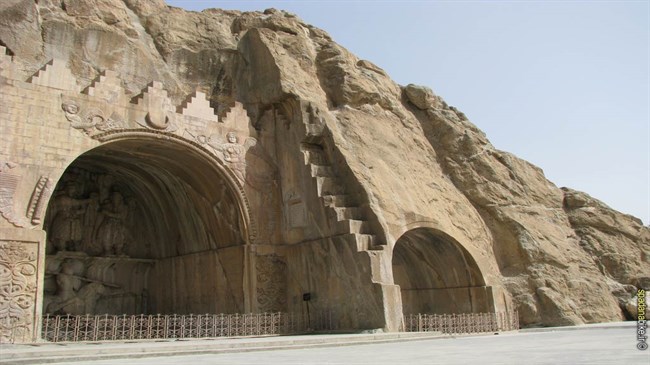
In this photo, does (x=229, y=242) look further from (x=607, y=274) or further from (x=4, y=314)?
(x=607, y=274)

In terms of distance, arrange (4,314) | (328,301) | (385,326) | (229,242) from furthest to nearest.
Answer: (229,242)
(328,301)
(385,326)
(4,314)

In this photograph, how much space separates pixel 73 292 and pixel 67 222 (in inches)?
95.4

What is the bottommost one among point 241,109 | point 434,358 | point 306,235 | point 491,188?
point 434,358

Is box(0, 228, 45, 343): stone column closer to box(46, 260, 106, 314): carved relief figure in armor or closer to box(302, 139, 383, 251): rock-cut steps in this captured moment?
box(46, 260, 106, 314): carved relief figure in armor

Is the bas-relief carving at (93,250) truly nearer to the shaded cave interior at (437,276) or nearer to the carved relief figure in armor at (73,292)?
the carved relief figure in armor at (73,292)

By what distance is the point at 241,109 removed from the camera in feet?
67.5

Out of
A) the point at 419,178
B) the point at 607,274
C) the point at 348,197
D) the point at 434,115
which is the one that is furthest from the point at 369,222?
the point at 607,274

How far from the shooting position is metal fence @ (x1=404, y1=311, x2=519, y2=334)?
1808 cm

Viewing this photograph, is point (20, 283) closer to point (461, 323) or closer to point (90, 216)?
point (90, 216)

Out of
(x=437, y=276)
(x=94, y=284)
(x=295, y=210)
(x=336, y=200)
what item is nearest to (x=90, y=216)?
(x=94, y=284)

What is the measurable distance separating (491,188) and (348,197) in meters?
7.27

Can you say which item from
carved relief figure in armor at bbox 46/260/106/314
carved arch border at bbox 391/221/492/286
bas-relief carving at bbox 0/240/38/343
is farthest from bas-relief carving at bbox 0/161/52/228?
carved arch border at bbox 391/221/492/286

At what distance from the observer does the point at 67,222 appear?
69.2ft

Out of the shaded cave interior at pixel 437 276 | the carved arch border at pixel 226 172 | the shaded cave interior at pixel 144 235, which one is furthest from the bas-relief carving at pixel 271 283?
the shaded cave interior at pixel 437 276
